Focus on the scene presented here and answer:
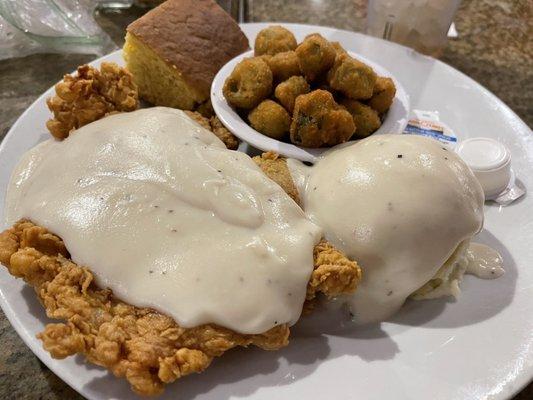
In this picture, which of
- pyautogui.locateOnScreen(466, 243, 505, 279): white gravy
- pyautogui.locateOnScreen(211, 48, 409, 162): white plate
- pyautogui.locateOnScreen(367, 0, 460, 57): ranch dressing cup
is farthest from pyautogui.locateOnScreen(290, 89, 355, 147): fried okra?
pyautogui.locateOnScreen(367, 0, 460, 57): ranch dressing cup

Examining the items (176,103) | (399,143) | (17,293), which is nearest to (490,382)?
(399,143)

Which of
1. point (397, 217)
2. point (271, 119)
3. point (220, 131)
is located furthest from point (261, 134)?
point (397, 217)

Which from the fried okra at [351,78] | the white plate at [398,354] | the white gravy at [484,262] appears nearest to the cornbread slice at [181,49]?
the fried okra at [351,78]

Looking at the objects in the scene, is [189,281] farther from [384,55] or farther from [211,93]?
[384,55]

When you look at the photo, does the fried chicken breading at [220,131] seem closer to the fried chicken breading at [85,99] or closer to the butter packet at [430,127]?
the fried chicken breading at [85,99]

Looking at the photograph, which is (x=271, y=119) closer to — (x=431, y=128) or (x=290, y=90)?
(x=290, y=90)
